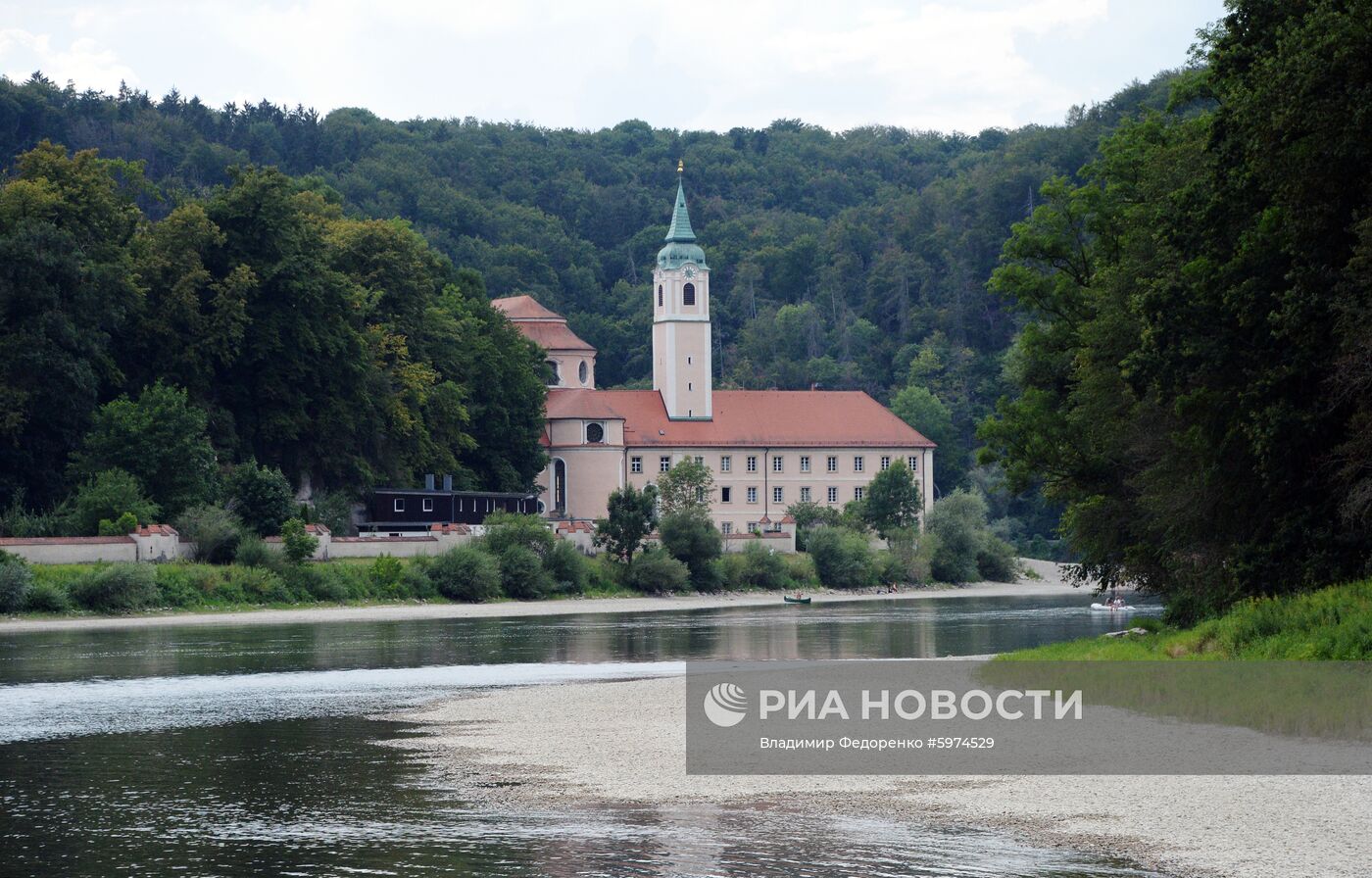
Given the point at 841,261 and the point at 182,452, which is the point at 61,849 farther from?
the point at 841,261

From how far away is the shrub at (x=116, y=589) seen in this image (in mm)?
56156

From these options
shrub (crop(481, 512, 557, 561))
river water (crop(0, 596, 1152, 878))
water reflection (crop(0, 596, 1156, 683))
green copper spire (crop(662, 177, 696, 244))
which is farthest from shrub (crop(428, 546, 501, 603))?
green copper spire (crop(662, 177, 696, 244))

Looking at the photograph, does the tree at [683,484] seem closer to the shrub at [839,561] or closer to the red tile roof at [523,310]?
the shrub at [839,561]

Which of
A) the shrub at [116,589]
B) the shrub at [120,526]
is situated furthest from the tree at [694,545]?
the shrub at [116,589]

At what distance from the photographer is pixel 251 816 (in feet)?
61.4

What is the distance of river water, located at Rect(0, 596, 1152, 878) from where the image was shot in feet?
53.0

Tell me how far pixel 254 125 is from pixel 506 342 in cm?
7218

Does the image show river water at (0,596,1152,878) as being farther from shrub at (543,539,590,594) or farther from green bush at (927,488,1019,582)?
green bush at (927,488,1019,582)

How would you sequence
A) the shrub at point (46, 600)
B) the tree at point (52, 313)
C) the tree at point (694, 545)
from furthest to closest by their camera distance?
the tree at point (694, 545) < the tree at point (52, 313) < the shrub at point (46, 600)

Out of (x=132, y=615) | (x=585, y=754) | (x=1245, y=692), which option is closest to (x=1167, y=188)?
(x=1245, y=692)

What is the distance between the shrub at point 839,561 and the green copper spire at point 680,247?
29147mm

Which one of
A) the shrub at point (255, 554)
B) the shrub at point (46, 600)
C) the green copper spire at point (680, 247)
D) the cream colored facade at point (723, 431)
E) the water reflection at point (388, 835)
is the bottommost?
the water reflection at point (388, 835)

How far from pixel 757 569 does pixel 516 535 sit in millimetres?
13920

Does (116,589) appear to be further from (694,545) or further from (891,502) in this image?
(891,502)
